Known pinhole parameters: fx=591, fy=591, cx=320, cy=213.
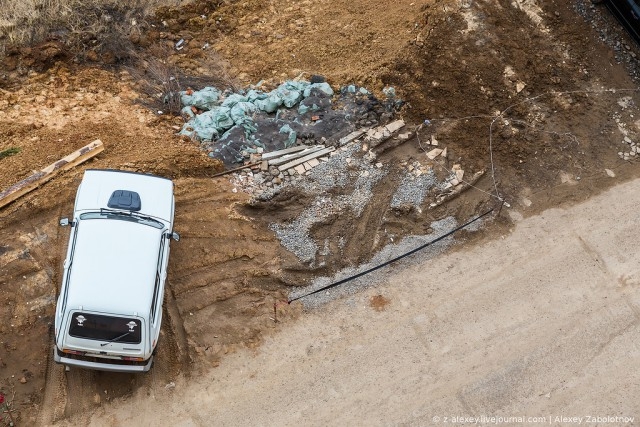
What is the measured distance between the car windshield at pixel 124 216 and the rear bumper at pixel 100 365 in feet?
7.19

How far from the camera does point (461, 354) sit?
35.7 feet

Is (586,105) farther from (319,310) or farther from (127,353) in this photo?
(127,353)

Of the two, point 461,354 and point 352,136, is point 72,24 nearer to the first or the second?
point 352,136

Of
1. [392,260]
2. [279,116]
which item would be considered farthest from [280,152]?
[392,260]

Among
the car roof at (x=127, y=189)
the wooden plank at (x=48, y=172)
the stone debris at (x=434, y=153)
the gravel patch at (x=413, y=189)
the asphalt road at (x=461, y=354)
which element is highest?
the car roof at (x=127, y=189)

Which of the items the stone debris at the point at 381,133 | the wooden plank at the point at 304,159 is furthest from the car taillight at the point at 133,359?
the stone debris at the point at 381,133

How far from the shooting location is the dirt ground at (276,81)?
10664 mm

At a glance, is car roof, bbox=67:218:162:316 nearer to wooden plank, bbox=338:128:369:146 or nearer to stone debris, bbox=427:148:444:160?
wooden plank, bbox=338:128:369:146

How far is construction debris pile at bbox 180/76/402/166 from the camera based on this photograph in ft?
42.3

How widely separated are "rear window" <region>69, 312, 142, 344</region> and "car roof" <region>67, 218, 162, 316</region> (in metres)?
0.13

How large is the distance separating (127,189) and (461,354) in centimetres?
671

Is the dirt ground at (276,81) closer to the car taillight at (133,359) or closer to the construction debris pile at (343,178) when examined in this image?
the construction debris pile at (343,178)

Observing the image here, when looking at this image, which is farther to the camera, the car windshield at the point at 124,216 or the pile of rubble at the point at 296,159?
the pile of rubble at the point at 296,159

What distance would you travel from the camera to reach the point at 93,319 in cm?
907
